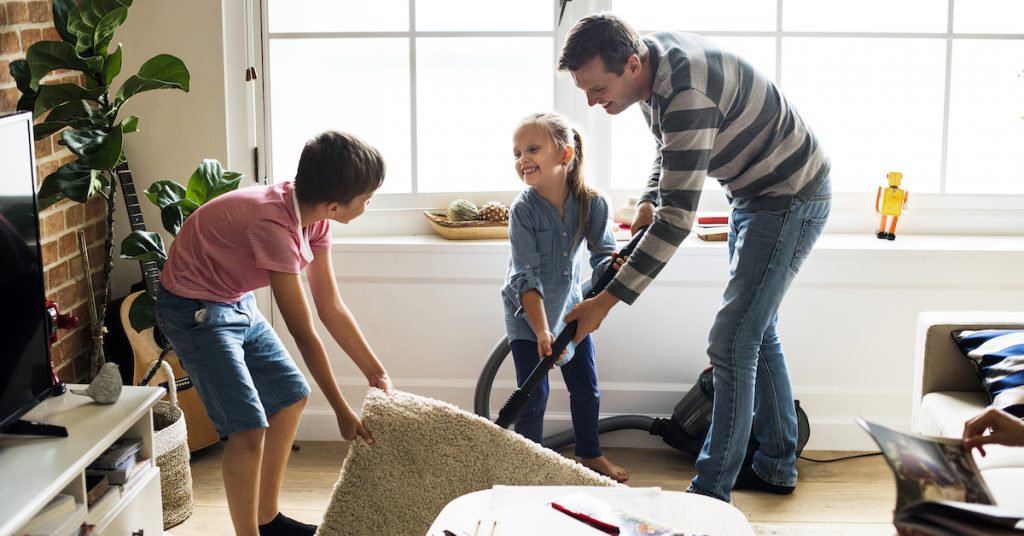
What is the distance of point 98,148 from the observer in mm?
2596

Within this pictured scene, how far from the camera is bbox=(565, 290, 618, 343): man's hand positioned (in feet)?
7.64

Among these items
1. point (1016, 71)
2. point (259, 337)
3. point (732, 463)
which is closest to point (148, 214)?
point (259, 337)

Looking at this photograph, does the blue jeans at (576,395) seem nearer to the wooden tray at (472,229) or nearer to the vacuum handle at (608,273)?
the vacuum handle at (608,273)

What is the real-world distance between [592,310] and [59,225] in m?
1.56

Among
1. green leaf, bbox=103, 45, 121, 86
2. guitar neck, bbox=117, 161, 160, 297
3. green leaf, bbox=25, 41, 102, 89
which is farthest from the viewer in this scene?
guitar neck, bbox=117, 161, 160, 297

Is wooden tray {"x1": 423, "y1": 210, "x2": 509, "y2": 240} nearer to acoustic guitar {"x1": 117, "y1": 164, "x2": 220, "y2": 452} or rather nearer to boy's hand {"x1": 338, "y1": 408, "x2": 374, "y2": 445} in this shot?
acoustic guitar {"x1": 117, "y1": 164, "x2": 220, "y2": 452}

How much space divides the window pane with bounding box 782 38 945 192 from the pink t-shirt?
1814 millimetres

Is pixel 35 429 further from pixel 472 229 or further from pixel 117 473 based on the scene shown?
pixel 472 229

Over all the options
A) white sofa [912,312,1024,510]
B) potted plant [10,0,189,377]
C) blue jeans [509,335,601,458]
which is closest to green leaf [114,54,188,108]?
potted plant [10,0,189,377]

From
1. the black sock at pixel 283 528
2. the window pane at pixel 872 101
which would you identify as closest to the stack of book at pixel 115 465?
the black sock at pixel 283 528

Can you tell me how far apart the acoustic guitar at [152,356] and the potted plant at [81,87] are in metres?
0.22

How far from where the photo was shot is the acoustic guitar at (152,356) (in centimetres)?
290

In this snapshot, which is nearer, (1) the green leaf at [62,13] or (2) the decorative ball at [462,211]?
(1) the green leaf at [62,13]

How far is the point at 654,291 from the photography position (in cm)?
321
